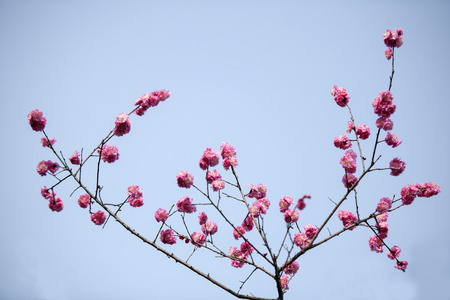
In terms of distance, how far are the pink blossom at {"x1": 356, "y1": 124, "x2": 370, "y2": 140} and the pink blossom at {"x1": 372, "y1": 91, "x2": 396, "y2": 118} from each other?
222 millimetres

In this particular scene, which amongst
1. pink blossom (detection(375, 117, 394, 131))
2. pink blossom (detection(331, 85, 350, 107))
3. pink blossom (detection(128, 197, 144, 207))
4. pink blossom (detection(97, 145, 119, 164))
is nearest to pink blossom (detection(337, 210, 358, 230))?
pink blossom (detection(375, 117, 394, 131))

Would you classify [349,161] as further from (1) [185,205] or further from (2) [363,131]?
(1) [185,205]

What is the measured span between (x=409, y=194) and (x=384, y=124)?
2.96ft

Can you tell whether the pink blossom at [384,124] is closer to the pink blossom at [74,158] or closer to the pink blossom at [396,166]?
the pink blossom at [396,166]

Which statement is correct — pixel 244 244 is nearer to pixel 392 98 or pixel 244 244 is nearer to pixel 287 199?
pixel 287 199

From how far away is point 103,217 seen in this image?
444cm

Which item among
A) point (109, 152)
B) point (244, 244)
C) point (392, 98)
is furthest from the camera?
point (244, 244)

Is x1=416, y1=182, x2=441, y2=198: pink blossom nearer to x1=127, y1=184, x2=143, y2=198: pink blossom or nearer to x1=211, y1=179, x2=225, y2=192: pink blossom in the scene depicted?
x1=211, y1=179, x2=225, y2=192: pink blossom

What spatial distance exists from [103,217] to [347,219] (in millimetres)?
3369

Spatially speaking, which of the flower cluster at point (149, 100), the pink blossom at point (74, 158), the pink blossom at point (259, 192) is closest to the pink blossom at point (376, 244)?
the pink blossom at point (259, 192)

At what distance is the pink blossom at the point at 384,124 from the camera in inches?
146

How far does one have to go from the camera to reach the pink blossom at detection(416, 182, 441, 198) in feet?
12.5

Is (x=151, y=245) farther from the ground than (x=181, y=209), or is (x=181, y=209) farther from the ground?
(x=181, y=209)

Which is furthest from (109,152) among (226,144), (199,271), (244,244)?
(244,244)
